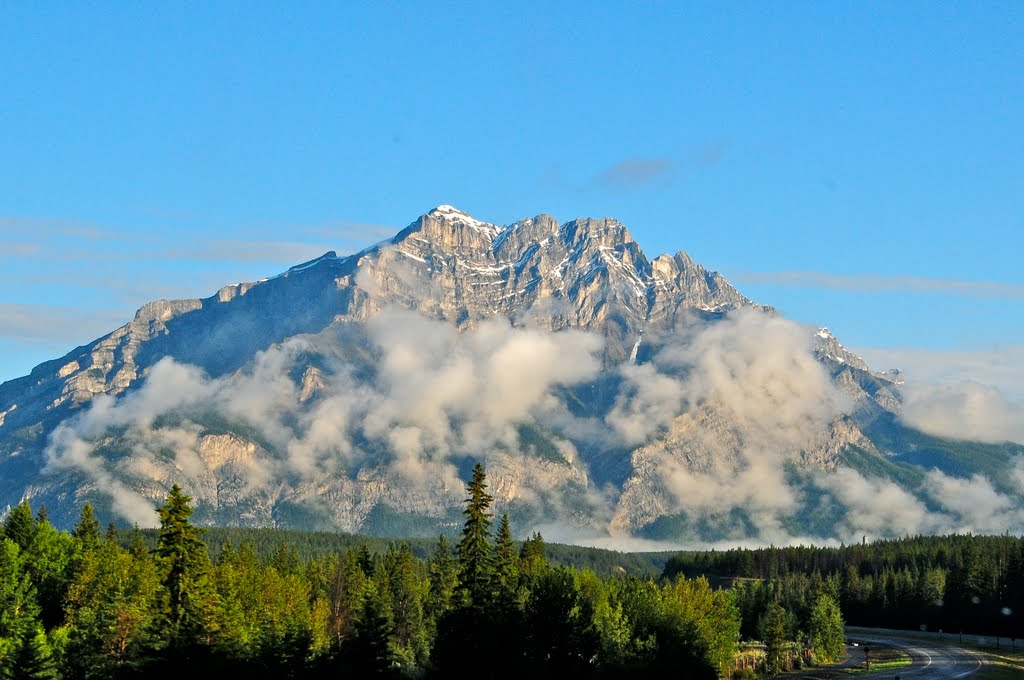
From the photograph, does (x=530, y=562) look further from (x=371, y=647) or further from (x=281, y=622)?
(x=371, y=647)

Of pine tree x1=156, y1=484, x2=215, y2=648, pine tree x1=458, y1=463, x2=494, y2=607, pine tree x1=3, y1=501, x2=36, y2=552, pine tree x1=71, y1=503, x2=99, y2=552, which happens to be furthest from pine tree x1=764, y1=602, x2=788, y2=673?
pine tree x1=3, y1=501, x2=36, y2=552

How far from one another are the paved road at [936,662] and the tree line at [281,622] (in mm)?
19043

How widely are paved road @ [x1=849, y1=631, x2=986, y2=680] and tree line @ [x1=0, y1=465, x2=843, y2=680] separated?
19.0 meters

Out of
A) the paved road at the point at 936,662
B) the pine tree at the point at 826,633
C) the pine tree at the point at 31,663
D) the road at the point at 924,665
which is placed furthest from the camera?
the pine tree at the point at 826,633

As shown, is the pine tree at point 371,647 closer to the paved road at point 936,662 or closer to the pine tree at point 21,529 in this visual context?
the pine tree at point 21,529

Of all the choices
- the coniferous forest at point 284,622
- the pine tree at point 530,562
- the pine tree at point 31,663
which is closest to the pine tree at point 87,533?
the coniferous forest at point 284,622

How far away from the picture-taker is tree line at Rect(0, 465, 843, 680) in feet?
343

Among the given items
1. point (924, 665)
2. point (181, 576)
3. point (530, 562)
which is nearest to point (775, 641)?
point (924, 665)

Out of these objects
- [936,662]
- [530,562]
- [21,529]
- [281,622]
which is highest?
[21,529]

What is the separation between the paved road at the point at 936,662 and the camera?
475 feet

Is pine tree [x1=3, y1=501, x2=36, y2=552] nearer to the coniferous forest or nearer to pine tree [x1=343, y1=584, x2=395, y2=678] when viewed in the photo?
the coniferous forest

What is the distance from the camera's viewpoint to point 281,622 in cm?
13025

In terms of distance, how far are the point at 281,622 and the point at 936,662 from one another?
8050 centimetres

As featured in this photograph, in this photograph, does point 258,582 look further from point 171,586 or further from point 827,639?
point 827,639
